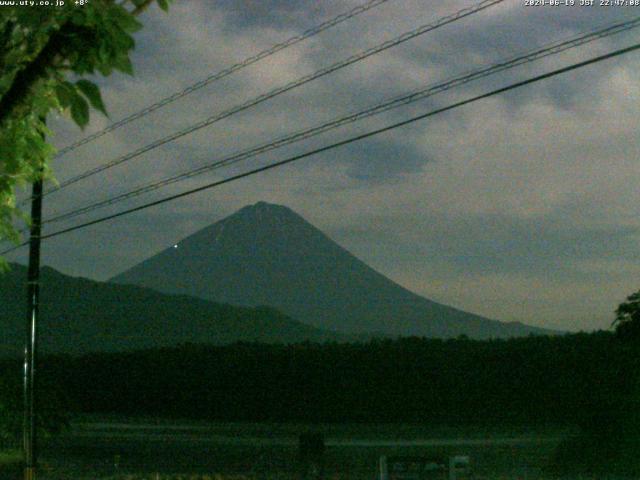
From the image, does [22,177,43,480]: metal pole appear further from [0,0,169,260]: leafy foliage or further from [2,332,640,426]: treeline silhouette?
[2,332,640,426]: treeline silhouette

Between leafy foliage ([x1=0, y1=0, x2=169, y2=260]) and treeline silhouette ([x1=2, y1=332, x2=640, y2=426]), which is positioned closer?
leafy foliage ([x1=0, y1=0, x2=169, y2=260])

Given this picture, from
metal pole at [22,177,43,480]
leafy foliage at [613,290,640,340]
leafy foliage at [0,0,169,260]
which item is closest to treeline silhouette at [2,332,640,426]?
metal pole at [22,177,43,480]

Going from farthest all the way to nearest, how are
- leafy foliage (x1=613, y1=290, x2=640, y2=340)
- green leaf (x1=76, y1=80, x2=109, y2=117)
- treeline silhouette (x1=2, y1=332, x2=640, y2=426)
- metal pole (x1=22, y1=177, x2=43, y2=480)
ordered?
treeline silhouette (x1=2, y1=332, x2=640, y2=426) < metal pole (x1=22, y1=177, x2=43, y2=480) < leafy foliage (x1=613, y1=290, x2=640, y2=340) < green leaf (x1=76, y1=80, x2=109, y2=117)

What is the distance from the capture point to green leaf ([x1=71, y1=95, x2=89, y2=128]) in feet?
13.9

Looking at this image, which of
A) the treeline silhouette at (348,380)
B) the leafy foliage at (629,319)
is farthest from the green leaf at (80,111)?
the treeline silhouette at (348,380)

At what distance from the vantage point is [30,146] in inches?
202

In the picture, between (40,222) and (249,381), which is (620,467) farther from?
(249,381)

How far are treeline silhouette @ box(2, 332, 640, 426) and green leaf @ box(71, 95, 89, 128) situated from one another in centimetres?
4457

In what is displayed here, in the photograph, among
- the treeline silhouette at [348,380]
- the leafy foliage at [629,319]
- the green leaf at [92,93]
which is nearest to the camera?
the green leaf at [92,93]

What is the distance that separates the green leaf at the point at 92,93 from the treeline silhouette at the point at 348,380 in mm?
44575

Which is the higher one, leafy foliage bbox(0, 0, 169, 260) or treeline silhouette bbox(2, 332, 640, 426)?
leafy foliage bbox(0, 0, 169, 260)

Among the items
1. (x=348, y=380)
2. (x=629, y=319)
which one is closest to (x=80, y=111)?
(x=629, y=319)

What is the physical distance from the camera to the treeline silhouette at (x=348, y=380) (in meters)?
54.9

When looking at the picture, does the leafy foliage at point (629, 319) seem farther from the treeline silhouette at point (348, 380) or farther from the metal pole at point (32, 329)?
the treeline silhouette at point (348, 380)
